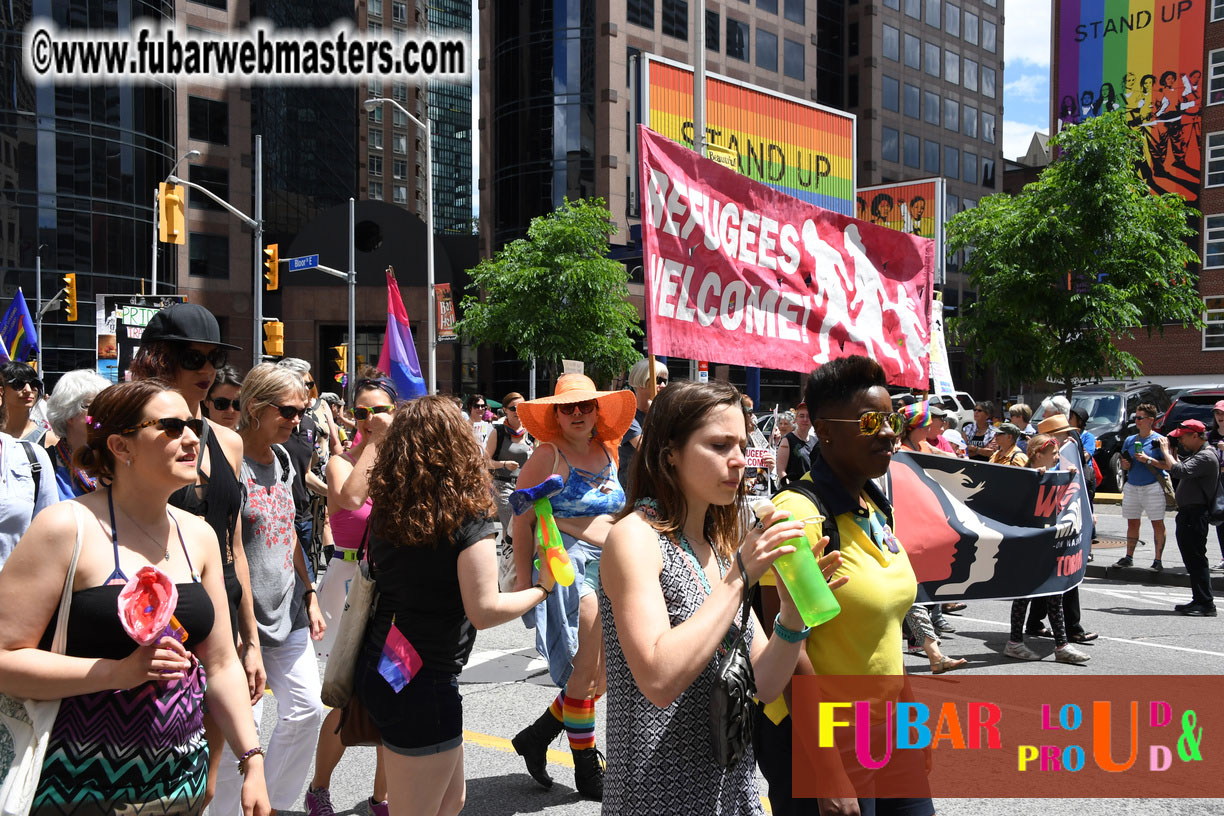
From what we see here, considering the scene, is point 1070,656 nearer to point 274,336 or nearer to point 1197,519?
point 1197,519

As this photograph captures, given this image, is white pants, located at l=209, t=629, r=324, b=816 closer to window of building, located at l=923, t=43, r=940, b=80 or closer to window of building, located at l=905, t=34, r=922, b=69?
window of building, located at l=905, t=34, r=922, b=69

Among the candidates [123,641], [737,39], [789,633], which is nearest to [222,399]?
[123,641]

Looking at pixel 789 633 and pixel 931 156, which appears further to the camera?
pixel 931 156

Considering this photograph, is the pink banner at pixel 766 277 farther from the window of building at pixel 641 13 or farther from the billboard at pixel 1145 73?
the window of building at pixel 641 13

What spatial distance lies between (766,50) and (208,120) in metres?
28.9

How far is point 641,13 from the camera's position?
47.3 meters

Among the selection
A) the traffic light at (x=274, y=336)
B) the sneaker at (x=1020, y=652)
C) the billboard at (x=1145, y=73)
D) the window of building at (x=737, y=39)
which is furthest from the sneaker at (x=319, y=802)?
the window of building at (x=737, y=39)

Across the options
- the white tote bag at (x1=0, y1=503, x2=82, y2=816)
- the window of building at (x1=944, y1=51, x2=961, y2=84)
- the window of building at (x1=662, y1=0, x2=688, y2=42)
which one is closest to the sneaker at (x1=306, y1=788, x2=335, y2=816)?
the white tote bag at (x1=0, y1=503, x2=82, y2=816)

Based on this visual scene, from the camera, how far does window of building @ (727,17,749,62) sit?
5056 cm

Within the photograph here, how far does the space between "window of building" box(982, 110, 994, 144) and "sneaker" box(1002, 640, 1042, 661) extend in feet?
225

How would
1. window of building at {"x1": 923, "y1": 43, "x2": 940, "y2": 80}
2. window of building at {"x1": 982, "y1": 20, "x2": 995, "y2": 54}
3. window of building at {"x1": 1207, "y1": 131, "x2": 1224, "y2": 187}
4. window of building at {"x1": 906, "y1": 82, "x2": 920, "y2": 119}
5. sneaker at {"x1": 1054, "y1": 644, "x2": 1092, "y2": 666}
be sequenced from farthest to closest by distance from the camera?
window of building at {"x1": 982, "y1": 20, "x2": 995, "y2": 54}
window of building at {"x1": 923, "y1": 43, "x2": 940, "y2": 80}
window of building at {"x1": 906, "y1": 82, "x2": 920, "y2": 119}
window of building at {"x1": 1207, "y1": 131, "x2": 1224, "y2": 187}
sneaker at {"x1": 1054, "y1": 644, "x2": 1092, "y2": 666}

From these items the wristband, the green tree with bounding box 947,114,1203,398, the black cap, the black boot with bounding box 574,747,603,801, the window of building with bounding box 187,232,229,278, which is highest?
the window of building with bounding box 187,232,229,278

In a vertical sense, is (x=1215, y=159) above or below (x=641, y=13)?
below

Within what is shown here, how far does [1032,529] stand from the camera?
7008 millimetres
